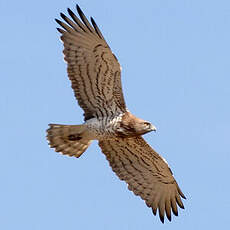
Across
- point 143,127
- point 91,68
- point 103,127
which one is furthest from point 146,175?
point 91,68

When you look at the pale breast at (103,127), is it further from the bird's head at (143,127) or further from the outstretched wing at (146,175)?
the outstretched wing at (146,175)

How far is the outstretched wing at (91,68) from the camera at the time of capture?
14797 millimetres

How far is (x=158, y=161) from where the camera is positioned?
15898 millimetres

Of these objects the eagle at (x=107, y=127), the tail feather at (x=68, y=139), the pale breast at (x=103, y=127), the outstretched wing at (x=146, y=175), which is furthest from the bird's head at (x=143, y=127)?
the tail feather at (x=68, y=139)

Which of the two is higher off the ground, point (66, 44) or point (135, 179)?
point (66, 44)

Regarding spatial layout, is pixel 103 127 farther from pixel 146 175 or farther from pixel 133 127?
pixel 146 175

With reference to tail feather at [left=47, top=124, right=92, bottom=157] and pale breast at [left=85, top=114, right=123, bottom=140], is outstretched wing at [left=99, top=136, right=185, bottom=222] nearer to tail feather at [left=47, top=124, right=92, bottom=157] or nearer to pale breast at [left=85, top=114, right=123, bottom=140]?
tail feather at [left=47, top=124, right=92, bottom=157]

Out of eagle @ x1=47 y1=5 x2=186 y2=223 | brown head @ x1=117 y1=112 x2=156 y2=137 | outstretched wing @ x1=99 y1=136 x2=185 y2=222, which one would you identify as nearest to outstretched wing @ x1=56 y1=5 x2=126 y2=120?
eagle @ x1=47 y1=5 x2=186 y2=223

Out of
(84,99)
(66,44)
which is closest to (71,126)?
(84,99)

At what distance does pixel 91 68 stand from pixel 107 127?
1.11 meters

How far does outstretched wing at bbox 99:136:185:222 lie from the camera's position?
15930mm

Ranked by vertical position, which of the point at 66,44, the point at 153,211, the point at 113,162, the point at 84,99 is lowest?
the point at 153,211

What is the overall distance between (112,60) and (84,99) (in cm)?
103

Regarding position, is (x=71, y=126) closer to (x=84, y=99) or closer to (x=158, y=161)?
(x=84, y=99)
